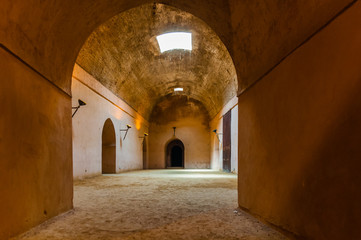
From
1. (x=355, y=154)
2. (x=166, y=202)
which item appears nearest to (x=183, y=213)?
(x=166, y=202)

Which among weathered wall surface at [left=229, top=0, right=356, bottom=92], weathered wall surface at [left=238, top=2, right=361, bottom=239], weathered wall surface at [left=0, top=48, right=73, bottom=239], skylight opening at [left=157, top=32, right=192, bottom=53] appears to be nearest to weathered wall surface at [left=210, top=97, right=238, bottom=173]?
skylight opening at [left=157, top=32, right=192, bottom=53]

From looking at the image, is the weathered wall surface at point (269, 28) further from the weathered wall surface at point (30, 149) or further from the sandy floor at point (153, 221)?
the weathered wall surface at point (30, 149)

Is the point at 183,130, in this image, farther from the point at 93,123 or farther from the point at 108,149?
the point at 93,123

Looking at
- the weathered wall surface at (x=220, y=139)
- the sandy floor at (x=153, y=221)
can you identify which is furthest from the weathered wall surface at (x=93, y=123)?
the weathered wall surface at (x=220, y=139)

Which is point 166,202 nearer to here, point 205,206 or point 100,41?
point 205,206

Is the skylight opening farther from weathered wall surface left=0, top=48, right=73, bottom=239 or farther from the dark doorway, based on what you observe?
weathered wall surface left=0, top=48, right=73, bottom=239

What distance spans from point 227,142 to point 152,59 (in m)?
6.37

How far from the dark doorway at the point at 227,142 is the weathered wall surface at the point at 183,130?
18.1 ft

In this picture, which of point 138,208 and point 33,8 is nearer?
point 33,8

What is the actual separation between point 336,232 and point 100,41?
912 centimetres

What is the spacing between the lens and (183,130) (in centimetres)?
2050

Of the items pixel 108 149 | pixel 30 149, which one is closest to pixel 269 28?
pixel 30 149

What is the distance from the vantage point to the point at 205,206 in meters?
4.33

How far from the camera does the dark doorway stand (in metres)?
13.6
